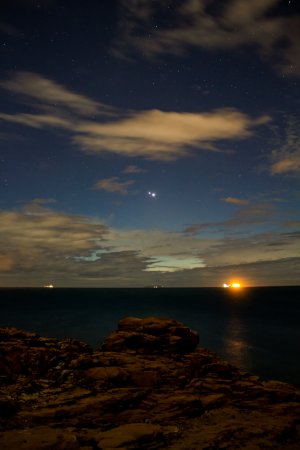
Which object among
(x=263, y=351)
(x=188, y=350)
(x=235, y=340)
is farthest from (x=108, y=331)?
(x=188, y=350)

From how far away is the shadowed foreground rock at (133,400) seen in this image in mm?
11844

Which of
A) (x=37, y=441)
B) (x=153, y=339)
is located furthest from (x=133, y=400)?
(x=153, y=339)

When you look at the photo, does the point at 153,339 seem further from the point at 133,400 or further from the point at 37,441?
the point at 37,441

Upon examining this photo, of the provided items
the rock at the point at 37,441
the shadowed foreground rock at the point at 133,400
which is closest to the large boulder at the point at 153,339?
Answer: the shadowed foreground rock at the point at 133,400

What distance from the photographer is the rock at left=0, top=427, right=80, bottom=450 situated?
921 centimetres

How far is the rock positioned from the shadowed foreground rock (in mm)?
35

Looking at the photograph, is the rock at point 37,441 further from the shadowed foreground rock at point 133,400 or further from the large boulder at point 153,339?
the large boulder at point 153,339

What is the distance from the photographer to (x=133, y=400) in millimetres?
14984

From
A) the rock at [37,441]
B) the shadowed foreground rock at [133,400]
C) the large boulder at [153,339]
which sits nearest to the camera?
the rock at [37,441]

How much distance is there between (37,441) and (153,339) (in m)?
13.0

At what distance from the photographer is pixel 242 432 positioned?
13414 mm

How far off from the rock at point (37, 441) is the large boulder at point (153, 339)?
10977mm

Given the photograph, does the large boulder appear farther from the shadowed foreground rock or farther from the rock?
the rock

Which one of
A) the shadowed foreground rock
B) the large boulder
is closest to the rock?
the shadowed foreground rock
